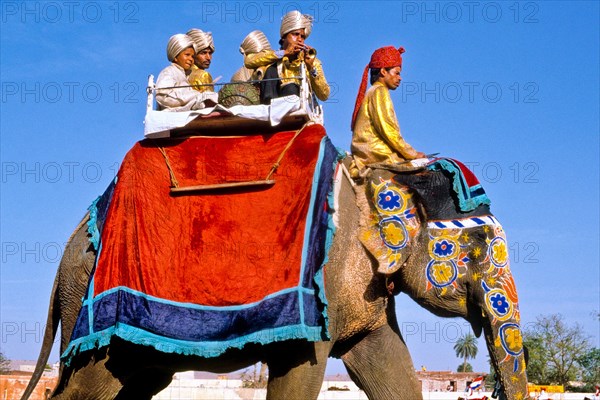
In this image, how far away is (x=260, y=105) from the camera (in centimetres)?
730

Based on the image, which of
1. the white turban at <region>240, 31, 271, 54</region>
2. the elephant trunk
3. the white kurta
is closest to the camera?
the elephant trunk

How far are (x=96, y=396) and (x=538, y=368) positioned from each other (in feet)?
148

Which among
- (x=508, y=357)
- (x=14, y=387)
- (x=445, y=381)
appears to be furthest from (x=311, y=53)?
(x=445, y=381)

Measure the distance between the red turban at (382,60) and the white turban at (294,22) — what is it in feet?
1.96

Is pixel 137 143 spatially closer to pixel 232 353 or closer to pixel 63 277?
pixel 63 277

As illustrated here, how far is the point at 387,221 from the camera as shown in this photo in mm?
7086

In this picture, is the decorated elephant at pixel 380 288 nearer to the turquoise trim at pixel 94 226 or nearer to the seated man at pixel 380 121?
the turquoise trim at pixel 94 226

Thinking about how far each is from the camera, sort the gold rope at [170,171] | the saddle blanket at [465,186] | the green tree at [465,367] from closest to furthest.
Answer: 1. the saddle blanket at [465,186]
2. the gold rope at [170,171]
3. the green tree at [465,367]

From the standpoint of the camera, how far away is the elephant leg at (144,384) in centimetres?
785

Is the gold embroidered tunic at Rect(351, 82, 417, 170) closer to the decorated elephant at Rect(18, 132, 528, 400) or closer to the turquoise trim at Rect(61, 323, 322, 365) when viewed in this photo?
the decorated elephant at Rect(18, 132, 528, 400)

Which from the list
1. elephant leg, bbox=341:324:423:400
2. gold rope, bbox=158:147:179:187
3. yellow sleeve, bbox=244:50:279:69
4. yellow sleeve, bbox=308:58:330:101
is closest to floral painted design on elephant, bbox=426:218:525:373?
elephant leg, bbox=341:324:423:400

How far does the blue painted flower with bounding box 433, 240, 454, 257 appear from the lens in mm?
7066

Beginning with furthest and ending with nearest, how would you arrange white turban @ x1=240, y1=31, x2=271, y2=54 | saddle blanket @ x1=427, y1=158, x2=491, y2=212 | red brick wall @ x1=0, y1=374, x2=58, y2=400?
red brick wall @ x1=0, y1=374, x2=58, y2=400, white turban @ x1=240, y1=31, x2=271, y2=54, saddle blanket @ x1=427, y1=158, x2=491, y2=212

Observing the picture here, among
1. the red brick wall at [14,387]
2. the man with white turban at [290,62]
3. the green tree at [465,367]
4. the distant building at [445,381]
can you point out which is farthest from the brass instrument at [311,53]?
the green tree at [465,367]
